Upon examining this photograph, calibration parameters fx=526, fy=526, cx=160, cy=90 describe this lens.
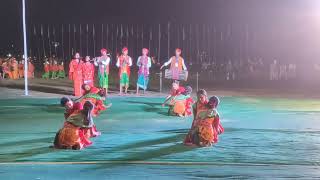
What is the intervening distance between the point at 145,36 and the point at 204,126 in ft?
97.9

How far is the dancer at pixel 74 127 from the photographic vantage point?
8445 mm

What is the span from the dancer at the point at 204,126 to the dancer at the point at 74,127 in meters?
1.75

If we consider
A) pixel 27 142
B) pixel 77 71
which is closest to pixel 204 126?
pixel 27 142

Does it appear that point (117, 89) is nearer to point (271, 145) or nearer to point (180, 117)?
point (180, 117)

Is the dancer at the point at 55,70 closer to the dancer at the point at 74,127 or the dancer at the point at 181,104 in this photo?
the dancer at the point at 181,104

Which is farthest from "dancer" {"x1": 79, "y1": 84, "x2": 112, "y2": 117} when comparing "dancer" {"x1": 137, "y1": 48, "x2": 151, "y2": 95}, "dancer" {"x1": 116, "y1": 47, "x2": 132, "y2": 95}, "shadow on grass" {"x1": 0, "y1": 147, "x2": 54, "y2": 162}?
"dancer" {"x1": 137, "y1": 48, "x2": 151, "y2": 95}

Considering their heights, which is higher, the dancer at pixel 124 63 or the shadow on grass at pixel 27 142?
the dancer at pixel 124 63

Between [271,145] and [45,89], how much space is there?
12.6 m

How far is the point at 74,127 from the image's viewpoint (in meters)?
8.52

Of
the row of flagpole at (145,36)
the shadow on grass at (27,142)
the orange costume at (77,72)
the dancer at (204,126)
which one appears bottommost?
the shadow on grass at (27,142)

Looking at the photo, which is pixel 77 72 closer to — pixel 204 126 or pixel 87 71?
pixel 87 71

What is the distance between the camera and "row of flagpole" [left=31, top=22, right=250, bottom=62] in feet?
125

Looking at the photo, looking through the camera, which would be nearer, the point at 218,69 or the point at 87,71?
the point at 87,71

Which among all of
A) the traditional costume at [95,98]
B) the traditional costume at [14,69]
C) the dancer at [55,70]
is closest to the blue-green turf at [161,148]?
the traditional costume at [95,98]
